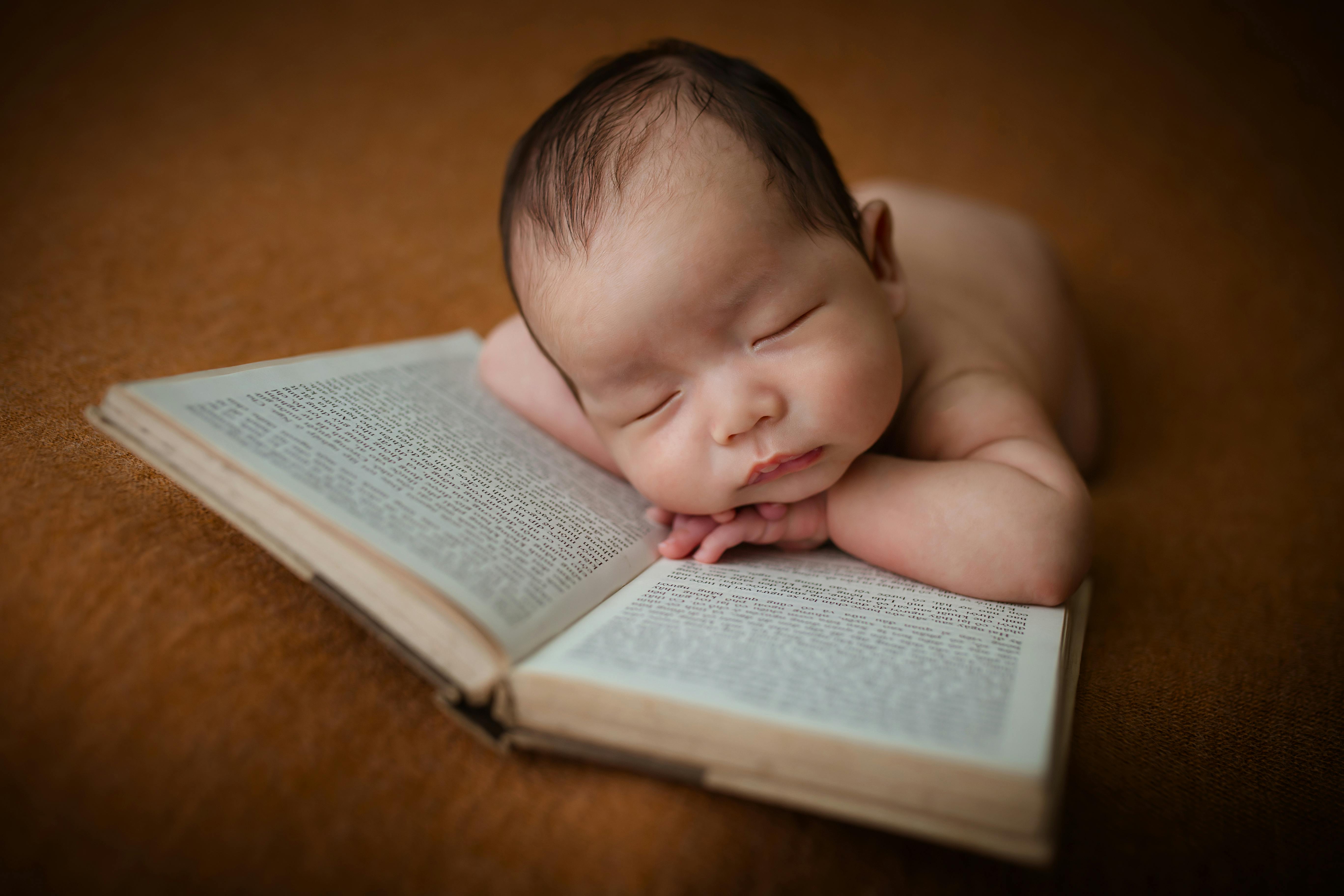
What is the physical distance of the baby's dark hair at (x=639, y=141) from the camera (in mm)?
726

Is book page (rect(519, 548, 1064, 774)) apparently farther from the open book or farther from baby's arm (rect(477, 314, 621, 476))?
baby's arm (rect(477, 314, 621, 476))

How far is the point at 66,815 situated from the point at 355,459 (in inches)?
11.6

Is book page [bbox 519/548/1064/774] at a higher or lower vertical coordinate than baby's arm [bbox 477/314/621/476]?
lower

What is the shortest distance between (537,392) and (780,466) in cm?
33

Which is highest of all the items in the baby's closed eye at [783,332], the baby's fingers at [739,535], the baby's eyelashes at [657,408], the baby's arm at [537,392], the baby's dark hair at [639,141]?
the baby's dark hair at [639,141]

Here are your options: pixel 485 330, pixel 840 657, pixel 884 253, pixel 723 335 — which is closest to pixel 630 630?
pixel 840 657

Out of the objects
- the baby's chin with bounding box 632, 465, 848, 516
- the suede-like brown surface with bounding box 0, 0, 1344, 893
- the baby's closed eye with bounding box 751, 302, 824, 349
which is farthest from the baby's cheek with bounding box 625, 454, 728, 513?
the suede-like brown surface with bounding box 0, 0, 1344, 893

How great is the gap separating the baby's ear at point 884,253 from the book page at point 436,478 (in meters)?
0.35

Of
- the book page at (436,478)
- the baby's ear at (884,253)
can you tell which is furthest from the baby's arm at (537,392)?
the baby's ear at (884,253)

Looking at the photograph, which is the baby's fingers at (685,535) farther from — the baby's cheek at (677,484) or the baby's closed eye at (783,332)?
the baby's closed eye at (783,332)

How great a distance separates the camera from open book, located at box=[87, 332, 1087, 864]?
48 centimetres

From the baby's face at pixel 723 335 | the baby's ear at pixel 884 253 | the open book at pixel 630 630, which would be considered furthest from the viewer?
the baby's ear at pixel 884 253

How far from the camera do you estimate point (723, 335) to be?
0.71 meters

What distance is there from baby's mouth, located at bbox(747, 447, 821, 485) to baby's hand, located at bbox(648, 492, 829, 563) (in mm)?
60
